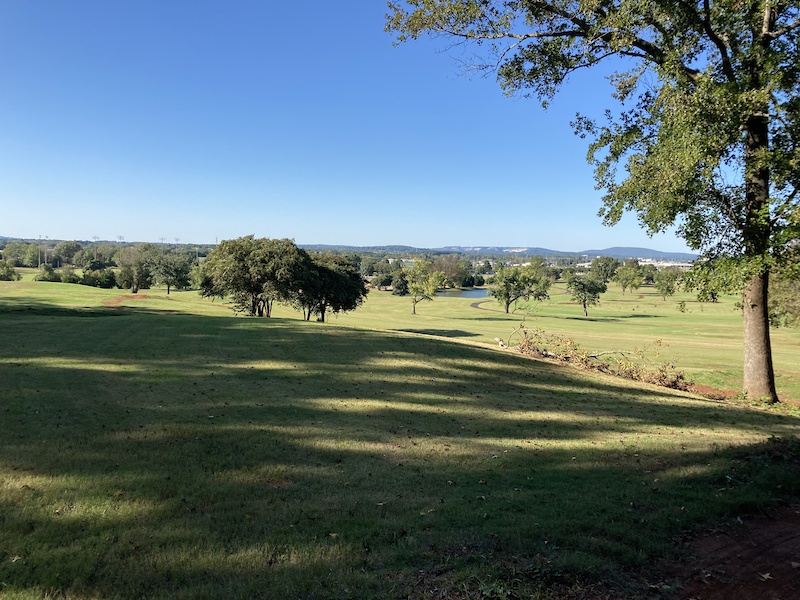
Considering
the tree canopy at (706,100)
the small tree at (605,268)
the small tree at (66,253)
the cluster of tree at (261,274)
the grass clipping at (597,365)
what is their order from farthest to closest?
the small tree at (66,253) → the small tree at (605,268) → the cluster of tree at (261,274) → the grass clipping at (597,365) → the tree canopy at (706,100)

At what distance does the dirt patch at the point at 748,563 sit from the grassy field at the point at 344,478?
0.25 meters

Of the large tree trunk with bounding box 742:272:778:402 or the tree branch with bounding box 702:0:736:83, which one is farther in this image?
the large tree trunk with bounding box 742:272:778:402

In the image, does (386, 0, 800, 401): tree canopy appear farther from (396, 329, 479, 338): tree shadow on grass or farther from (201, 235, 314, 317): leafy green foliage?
(396, 329, 479, 338): tree shadow on grass

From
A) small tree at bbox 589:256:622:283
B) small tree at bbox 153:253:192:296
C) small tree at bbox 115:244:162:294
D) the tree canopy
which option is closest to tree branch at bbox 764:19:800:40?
the tree canopy

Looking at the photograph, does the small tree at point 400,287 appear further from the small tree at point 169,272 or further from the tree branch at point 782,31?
the tree branch at point 782,31

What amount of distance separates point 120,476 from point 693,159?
13.2 meters

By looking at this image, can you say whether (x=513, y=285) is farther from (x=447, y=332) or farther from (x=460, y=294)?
(x=460, y=294)

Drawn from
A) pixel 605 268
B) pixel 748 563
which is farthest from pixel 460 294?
pixel 748 563

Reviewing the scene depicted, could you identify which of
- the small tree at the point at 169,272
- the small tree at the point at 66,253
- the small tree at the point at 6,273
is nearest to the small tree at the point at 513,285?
the small tree at the point at 169,272

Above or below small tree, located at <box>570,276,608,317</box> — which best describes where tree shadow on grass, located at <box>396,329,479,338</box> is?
below

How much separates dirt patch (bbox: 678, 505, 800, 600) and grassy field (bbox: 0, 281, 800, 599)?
246 mm

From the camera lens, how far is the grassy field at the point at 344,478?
4121 millimetres

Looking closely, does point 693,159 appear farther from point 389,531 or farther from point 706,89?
point 389,531

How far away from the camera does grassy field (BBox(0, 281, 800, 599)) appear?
13.5 ft
